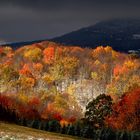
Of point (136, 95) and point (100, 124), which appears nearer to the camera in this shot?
point (100, 124)

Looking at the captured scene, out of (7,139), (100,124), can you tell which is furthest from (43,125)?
(7,139)

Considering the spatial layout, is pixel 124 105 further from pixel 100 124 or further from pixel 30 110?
pixel 30 110

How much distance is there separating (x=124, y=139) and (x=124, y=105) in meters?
59.0

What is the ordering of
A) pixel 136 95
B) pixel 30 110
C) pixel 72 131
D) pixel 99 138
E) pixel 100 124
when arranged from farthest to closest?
pixel 30 110
pixel 136 95
pixel 100 124
pixel 72 131
pixel 99 138

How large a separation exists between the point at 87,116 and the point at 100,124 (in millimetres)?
6438

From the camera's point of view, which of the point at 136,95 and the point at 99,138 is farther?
the point at 136,95

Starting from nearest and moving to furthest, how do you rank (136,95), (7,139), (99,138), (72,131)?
(7,139)
(99,138)
(72,131)
(136,95)

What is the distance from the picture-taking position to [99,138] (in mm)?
96438

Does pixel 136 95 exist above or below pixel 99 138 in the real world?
above

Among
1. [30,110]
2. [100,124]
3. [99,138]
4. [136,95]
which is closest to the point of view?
[99,138]

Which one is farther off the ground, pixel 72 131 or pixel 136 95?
pixel 136 95

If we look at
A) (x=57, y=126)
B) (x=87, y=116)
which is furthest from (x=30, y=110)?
(x=57, y=126)

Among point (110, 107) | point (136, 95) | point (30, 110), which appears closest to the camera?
point (110, 107)

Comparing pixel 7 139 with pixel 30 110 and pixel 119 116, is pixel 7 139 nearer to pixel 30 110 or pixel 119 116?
A: pixel 119 116
